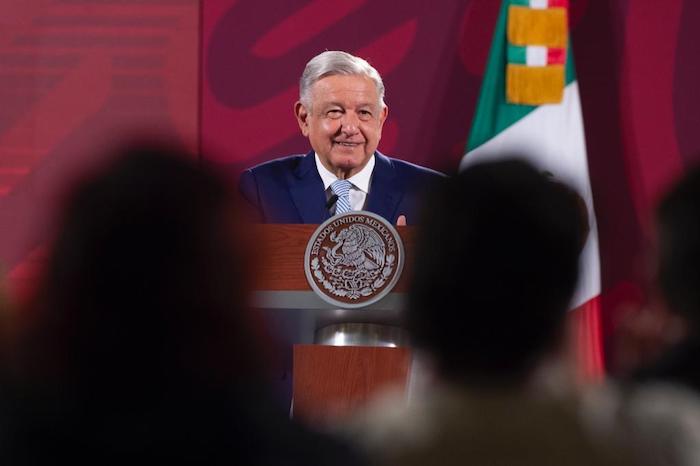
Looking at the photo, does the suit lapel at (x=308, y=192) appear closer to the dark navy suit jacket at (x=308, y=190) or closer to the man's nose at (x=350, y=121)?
the dark navy suit jacket at (x=308, y=190)

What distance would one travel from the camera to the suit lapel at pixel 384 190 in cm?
384

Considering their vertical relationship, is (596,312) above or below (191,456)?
above

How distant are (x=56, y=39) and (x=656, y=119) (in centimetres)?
281

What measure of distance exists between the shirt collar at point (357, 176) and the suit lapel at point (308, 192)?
26 mm

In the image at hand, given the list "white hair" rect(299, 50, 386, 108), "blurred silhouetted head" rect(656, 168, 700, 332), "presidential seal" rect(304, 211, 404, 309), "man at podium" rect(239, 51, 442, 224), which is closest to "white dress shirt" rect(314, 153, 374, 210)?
"man at podium" rect(239, 51, 442, 224)

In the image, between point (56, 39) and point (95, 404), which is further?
point (56, 39)

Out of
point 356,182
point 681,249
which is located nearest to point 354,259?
point 681,249

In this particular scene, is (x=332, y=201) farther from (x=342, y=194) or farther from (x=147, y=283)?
(x=147, y=283)

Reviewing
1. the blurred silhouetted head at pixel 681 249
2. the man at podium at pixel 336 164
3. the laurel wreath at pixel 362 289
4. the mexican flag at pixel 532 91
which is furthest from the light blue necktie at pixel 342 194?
the blurred silhouetted head at pixel 681 249

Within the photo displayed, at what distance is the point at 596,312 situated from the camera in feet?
16.8

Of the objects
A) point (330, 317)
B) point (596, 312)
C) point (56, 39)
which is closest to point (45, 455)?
point (330, 317)

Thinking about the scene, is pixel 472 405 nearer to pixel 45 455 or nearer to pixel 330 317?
pixel 45 455

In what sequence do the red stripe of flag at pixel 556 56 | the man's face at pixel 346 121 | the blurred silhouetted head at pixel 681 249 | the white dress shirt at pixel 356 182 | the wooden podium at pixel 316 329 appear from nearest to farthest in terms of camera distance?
the blurred silhouetted head at pixel 681 249
the wooden podium at pixel 316 329
the white dress shirt at pixel 356 182
the man's face at pixel 346 121
the red stripe of flag at pixel 556 56

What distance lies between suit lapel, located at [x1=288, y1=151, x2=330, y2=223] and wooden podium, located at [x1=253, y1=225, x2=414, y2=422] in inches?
52.9
